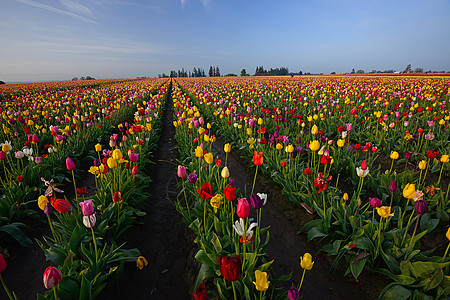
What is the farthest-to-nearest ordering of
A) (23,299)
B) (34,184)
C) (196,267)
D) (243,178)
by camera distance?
(243,178), (34,184), (196,267), (23,299)

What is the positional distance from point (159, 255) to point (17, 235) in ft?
6.18

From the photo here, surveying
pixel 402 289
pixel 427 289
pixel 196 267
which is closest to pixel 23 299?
pixel 196 267

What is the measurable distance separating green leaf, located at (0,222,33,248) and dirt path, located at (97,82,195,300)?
120cm

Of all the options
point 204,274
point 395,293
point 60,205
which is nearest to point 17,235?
point 60,205

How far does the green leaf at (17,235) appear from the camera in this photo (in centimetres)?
283

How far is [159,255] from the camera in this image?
290 cm

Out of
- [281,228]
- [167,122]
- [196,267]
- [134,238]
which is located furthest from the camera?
[167,122]

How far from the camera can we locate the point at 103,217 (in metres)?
2.86

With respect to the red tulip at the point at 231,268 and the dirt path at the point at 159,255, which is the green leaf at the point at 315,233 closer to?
the dirt path at the point at 159,255

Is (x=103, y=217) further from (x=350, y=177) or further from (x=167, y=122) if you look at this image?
(x=167, y=122)

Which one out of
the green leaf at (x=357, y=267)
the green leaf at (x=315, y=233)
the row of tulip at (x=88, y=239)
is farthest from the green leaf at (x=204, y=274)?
the green leaf at (x=357, y=267)

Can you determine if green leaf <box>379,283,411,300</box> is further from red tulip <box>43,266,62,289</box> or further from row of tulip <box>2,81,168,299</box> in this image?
red tulip <box>43,266,62,289</box>

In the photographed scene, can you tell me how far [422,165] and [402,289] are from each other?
1.70 meters

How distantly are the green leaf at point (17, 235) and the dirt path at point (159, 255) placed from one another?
1.20 m
